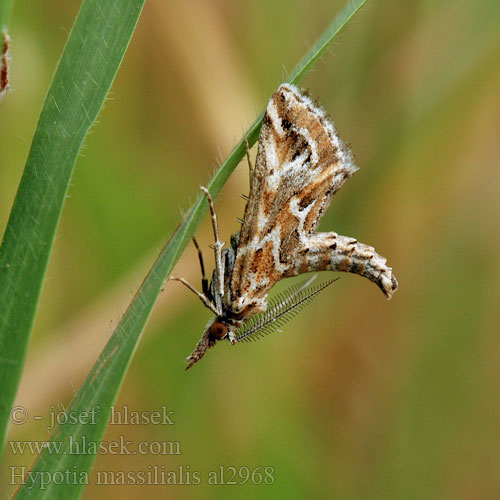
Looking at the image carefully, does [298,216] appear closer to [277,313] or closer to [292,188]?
[292,188]

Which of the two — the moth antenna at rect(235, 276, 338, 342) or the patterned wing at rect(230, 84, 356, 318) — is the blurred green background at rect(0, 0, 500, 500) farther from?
the patterned wing at rect(230, 84, 356, 318)

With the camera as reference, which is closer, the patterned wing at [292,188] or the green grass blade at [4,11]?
the green grass blade at [4,11]

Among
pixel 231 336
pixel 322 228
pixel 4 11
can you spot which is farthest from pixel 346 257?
pixel 4 11

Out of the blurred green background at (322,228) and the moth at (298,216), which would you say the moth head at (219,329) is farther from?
the blurred green background at (322,228)

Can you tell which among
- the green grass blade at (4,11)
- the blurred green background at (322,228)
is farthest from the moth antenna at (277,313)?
the green grass blade at (4,11)

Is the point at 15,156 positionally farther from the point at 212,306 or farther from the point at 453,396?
the point at 453,396

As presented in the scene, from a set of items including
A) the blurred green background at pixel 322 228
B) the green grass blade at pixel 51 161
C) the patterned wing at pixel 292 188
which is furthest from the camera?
the blurred green background at pixel 322 228

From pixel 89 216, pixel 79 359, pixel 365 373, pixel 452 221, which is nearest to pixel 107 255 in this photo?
pixel 89 216
